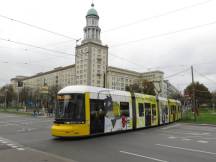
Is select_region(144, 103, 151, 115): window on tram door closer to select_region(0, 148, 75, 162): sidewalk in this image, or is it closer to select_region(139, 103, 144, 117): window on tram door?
select_region(139, 103, 144, 117): window on tram door

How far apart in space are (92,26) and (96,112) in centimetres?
10263

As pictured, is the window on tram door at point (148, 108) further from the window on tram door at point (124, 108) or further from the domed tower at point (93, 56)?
the domed tower at point (93, 56)

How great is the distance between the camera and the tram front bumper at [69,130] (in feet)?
49.4

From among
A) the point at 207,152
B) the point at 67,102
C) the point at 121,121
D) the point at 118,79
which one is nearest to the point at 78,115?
the point at 67,102

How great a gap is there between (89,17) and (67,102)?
103541 millimetres

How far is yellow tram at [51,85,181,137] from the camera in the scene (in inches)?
609

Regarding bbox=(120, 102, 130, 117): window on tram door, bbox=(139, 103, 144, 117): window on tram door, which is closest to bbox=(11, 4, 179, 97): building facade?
bbox=(139, 103, 144, 117): window on tram door

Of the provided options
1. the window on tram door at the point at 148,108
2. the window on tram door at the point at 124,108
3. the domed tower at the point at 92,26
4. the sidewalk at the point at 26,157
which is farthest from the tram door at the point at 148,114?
the domed tower at the point at 92,26

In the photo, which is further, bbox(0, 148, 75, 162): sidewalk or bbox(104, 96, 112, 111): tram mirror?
bbox(104, 96, 112, 111): tram mirror

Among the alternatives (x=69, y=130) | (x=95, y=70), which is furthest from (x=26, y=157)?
(x=95, y=70)

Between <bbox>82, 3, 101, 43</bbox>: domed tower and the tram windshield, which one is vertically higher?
<bbox>82, 3, 101, 43</bbox>: domed tower

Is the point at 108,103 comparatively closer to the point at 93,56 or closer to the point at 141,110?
the point at 141,110

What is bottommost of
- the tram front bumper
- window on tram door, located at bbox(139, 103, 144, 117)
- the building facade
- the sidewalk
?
the sidewalk

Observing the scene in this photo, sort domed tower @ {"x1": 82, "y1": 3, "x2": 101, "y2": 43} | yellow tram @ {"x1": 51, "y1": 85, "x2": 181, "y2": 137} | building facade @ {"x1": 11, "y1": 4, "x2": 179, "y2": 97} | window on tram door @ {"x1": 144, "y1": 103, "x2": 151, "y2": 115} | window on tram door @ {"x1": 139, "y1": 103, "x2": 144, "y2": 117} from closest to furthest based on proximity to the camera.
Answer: yellow tram @ {"x1": 51, "y1": 85, "x2": 181, "y2": 137} < window on tram door @ {"x1": 139, "y1": 103, "x2": 144, "y2": 117} < window on tram door @ {"x1": 144, "y1": 103, "x2": 151, "y2": 115} < building facade @ {"x1": 11, "y1": 4, "x2": 179, "y2": 97} < domed tower @ {"x1": 82, "y1": 3, "x2": 101, "y2": 43}
